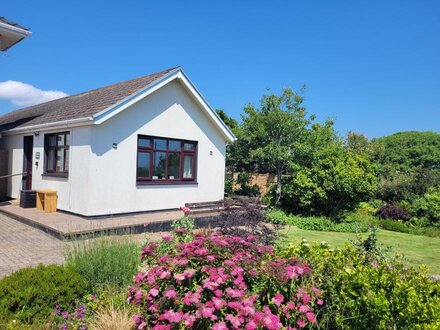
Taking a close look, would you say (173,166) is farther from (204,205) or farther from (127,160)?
(127,160)

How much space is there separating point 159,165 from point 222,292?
10.6 meters

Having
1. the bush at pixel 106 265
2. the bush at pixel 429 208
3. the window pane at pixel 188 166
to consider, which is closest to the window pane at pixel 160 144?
the window pane at pixel 188 166

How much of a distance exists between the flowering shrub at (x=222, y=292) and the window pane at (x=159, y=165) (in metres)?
9.71

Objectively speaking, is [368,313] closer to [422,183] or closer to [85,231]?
[85,231]

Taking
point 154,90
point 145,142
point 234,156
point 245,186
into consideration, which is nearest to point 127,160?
point 145,142

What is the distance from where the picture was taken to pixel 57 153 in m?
12.9

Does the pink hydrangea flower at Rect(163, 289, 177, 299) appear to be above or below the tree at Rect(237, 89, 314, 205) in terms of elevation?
below

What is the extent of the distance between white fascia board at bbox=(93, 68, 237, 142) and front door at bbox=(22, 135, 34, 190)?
20.4 ft

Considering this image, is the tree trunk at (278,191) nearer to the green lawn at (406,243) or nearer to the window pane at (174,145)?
the green lawn at (406,243)

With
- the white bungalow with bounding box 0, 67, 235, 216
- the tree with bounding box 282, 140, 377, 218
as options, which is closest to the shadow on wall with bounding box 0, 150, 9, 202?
the white bungalow with bounding box 0, 67, 235, 216

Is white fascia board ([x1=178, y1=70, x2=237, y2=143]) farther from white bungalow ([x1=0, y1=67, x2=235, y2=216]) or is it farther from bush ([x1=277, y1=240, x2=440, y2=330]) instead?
bush ([x1=277, y1=240, x2=440, y2=330])

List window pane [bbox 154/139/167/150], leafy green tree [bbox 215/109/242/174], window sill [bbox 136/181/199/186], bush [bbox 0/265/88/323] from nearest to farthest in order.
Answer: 1. bush [bbox 0/265/88/323]
2. window sill [bbox 136/181/199/186]
3. window pane [bbox 154/139/167/150]
4. leafy green tree [bbox 215/109/242/174]

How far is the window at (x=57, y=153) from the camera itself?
488 inches

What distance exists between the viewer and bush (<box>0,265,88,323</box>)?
382 centimetres
